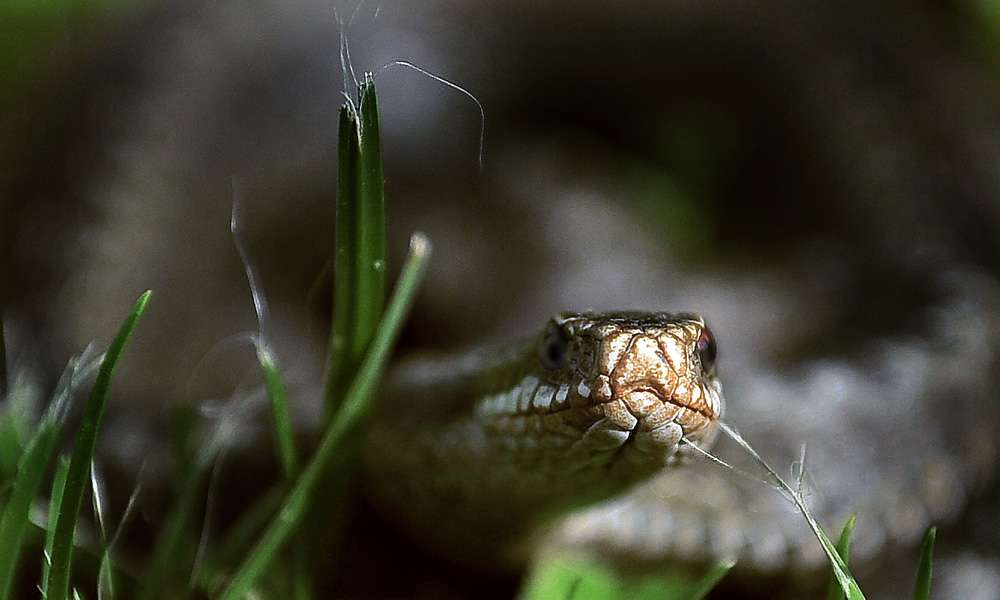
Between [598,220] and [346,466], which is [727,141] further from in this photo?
[346,466]

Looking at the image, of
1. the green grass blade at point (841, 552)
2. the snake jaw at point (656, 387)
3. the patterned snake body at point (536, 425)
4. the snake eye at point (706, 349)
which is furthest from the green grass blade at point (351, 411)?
the green grass blade at point (841, 552)

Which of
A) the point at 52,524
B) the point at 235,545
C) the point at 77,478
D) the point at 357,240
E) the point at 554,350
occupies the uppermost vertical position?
the point at 357,240

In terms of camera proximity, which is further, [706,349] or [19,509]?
[706,349]

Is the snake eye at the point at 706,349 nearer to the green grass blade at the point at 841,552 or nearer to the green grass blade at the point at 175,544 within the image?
the green grass blade at the point at 841,552

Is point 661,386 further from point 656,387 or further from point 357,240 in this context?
point 357,240

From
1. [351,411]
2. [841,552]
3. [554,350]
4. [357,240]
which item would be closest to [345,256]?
[357,240]

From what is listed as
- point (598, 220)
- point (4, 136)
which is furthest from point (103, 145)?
point (598, 220)

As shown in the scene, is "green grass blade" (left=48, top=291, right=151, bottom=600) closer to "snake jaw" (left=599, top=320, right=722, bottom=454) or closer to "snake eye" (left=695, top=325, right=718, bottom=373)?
"snake jaw" (left=599, top=320, right=722, bottom=454)

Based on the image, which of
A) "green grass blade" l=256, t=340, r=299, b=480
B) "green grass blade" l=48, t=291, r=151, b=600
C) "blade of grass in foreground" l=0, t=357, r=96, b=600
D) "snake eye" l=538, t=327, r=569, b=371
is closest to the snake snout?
"snake eye" l=538, t=327, r=569, b=371
